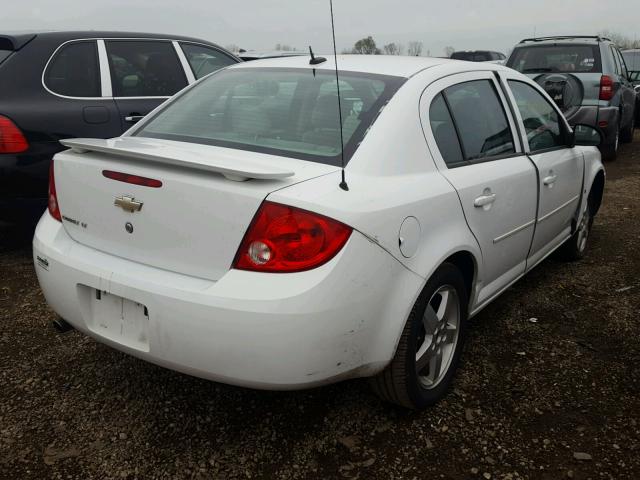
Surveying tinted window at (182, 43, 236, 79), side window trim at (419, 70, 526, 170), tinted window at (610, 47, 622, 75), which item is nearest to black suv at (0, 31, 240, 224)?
tinted window at (182, 43, 236, 79)

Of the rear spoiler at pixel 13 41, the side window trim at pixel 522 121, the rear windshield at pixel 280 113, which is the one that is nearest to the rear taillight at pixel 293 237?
the rear windshield at pixel 280 113

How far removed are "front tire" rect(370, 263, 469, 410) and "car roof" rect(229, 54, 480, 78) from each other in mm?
920

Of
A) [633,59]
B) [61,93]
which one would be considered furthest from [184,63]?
[633,59]

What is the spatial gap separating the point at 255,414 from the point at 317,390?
0.33 m

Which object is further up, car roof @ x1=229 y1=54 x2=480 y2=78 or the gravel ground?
car roof @ x1=229 y1=54 x2=480 y2=78

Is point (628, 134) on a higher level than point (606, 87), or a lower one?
lower

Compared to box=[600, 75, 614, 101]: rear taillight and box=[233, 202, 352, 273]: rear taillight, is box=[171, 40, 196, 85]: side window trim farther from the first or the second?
box=[600, 75, 614, 101]: rear taillight

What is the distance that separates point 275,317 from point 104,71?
3.36 m

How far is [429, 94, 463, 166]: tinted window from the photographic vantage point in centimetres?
257

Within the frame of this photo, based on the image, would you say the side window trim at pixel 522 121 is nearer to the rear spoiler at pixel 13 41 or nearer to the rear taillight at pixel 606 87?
the rear spoiler at pixel 13 41

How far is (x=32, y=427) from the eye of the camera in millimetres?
2459

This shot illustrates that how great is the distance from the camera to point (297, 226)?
197 centimetres

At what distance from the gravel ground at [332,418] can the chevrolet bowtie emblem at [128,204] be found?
920mm

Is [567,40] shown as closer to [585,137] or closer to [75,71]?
[585,137]
